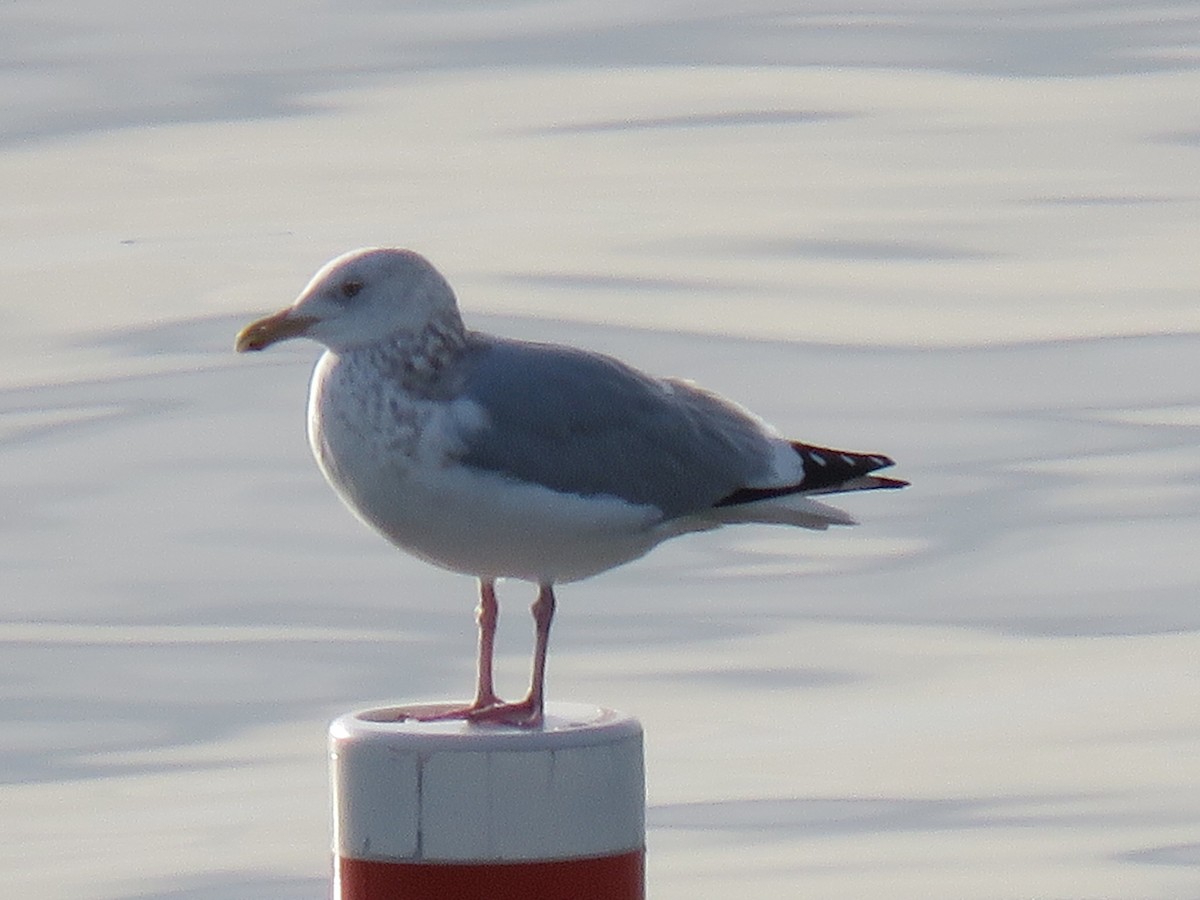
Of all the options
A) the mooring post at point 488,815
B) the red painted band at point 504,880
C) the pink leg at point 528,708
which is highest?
the pink leg at point 528,708

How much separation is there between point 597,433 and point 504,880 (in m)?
1.30

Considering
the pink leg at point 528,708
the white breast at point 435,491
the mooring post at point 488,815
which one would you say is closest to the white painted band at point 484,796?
the mooring post at point 488,815

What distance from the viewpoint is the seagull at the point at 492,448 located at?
4.63 metres

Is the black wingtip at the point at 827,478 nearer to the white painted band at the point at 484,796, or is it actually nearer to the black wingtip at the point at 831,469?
the black wingtip at the point at 831,469

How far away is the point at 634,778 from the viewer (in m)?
3.90

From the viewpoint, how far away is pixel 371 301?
476 centimetres

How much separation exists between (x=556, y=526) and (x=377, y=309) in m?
0.45

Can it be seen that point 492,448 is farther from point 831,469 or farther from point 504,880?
point 504,880

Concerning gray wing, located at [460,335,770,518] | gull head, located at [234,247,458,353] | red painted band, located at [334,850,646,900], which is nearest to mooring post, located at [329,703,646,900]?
red painted band, located at [334,850,646,900]

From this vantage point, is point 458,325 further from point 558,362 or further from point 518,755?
point 518,755

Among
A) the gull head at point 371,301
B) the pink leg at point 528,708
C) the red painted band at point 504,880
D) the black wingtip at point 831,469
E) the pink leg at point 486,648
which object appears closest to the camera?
the red painted band at point 504,880

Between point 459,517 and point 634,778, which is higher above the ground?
point 459,517

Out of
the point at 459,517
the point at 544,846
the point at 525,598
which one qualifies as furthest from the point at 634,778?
the point at 525,598

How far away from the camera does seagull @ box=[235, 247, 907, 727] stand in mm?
4633
